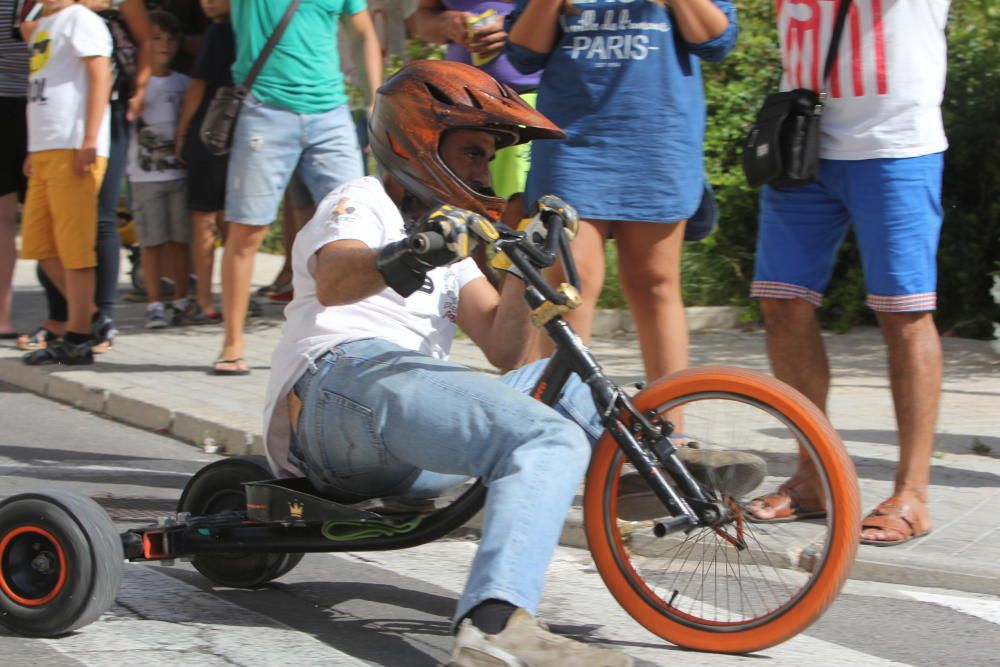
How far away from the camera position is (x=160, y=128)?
8.72 m

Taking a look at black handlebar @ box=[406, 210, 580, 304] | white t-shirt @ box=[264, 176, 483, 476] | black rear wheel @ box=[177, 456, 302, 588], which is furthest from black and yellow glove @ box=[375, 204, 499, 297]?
black rear wheel @ box=[177, 456, 302, 588]

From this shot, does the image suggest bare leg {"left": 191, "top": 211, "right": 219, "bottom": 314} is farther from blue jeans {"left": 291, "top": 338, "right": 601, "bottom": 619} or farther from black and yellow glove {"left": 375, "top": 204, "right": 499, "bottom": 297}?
black and yellow glove {"left": 375, "top": 204, "right": 499, "bottom": 297}

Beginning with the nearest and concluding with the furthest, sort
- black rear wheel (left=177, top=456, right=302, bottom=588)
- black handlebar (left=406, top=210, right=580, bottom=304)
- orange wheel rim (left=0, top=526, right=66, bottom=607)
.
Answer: black handlebar (left=406, top=210, right=580, bottom=304)
orange wheel rim (left=0, top=526, right=66, bottom=607)
black rear wheel (left=177, top=456, right=302, bottom=588)

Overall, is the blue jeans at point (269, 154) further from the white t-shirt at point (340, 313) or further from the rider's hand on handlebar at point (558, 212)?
the rider's hand on handlebar at point (558, 212)

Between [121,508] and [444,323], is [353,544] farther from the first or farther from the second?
[121,508]

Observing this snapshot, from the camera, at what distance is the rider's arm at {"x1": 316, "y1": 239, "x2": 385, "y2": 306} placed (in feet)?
11.5

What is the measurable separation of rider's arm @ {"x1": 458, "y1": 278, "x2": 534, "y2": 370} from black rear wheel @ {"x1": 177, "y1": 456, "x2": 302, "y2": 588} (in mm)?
665

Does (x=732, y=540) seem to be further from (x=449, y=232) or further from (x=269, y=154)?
(x=269, y=154)

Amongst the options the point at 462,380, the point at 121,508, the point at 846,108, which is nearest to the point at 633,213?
the point at 846,108

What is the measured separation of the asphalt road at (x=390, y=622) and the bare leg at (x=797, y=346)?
723 millimetres

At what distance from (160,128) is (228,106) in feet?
6.35

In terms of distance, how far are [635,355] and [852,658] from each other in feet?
13.6

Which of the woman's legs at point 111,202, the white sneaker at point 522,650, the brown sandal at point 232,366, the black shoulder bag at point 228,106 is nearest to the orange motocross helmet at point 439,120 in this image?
the white sneaker at point 522,650

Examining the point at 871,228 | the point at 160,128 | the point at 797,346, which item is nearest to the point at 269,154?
the point at 160,128
